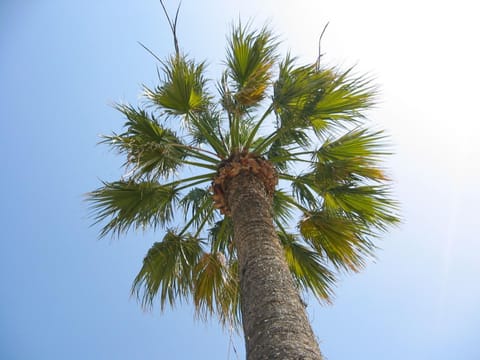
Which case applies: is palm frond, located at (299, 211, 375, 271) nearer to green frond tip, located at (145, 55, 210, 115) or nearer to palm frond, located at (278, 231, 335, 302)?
palm frond, located at (278, 231, 335, 302)

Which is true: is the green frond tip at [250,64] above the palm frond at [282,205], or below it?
above

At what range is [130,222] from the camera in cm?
604

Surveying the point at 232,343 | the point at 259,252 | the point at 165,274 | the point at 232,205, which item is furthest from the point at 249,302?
the point at 165,274

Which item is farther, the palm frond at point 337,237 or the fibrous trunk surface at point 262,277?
the palm frond at point 337,237

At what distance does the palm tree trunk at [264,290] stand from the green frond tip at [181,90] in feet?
5.32

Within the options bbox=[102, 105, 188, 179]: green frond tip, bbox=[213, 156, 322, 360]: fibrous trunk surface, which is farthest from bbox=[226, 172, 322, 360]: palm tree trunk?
bbox=[102, 105, 188, 179]: green frond tip

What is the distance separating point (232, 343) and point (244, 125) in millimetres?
3911

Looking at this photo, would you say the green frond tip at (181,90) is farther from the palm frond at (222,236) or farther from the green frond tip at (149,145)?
the palm frond at (222,236)

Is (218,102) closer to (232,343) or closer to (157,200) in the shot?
(157,200)

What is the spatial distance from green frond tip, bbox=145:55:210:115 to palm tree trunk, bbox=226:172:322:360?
1.62 meters

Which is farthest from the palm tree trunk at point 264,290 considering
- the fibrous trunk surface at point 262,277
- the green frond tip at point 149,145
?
the green frond tip at point 149,145

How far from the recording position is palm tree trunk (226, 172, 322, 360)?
297 centimetres

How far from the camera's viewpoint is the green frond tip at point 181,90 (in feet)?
18.4

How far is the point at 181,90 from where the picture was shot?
5695mm
